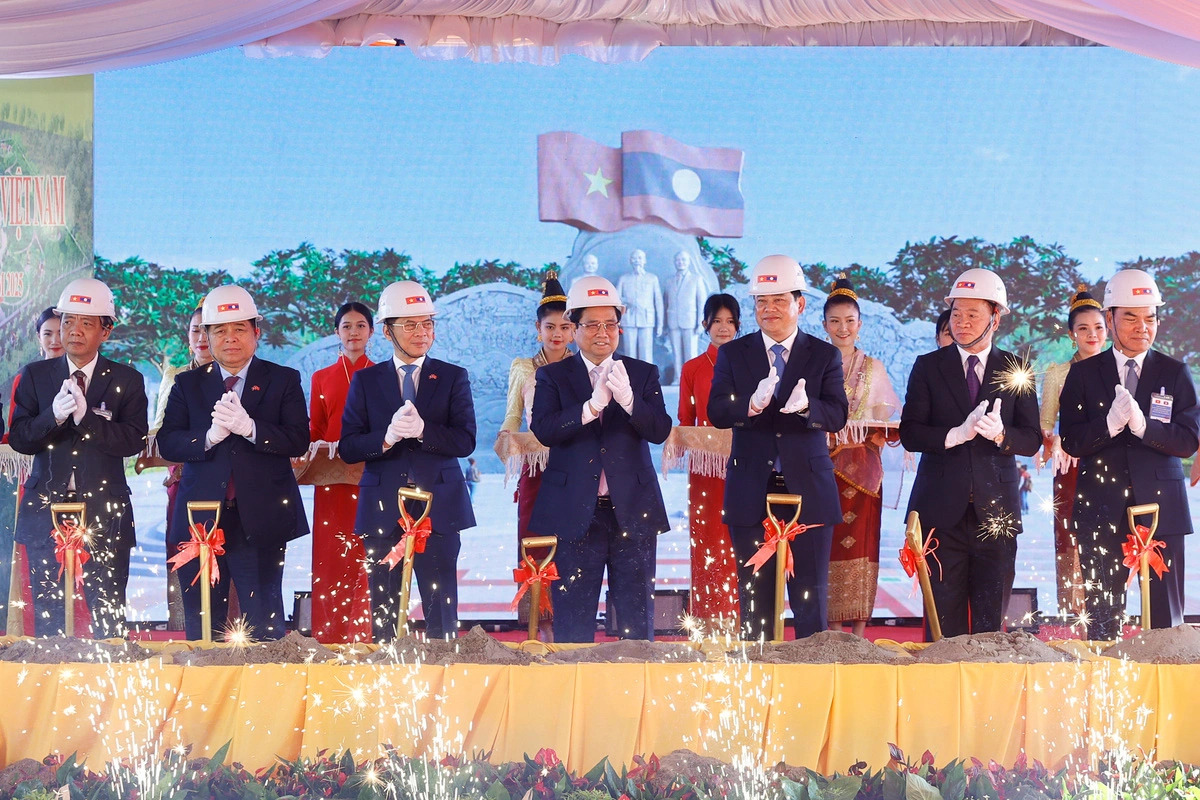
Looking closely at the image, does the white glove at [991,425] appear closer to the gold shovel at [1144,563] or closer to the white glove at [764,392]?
the gold shovel at [1144,563]

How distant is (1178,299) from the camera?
5.95m

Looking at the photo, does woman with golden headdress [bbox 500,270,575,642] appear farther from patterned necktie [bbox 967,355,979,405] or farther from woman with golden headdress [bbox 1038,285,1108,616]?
woman with golden headdress [bbox 1038,285,1108,616]

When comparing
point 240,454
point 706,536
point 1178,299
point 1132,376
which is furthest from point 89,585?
point 1178,299

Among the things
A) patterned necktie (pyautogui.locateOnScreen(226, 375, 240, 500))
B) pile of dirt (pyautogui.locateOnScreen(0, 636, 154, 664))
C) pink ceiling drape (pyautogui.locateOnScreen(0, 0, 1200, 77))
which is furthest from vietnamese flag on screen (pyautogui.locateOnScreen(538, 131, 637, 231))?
pile of dirt (pyautogui.locateOnScreen(0, 636, 154, 664))

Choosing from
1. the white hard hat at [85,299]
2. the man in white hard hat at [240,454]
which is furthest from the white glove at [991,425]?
the white hard hat at [85,299]

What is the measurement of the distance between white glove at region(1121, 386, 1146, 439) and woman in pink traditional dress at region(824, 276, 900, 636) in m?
1.08

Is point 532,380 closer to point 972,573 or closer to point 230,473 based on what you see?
point 230,473

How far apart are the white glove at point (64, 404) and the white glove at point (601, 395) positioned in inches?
72.4

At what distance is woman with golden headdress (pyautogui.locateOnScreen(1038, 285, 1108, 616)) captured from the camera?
16.6ft

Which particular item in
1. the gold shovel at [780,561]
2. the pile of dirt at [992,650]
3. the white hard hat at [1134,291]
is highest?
the white hard hat at [1134,291]

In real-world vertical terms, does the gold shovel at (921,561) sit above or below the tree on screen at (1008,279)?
below

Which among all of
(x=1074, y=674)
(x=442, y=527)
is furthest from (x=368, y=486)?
(x=1074, y=674)

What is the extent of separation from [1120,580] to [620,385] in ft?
6.16

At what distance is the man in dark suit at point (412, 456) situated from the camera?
4.14 m
